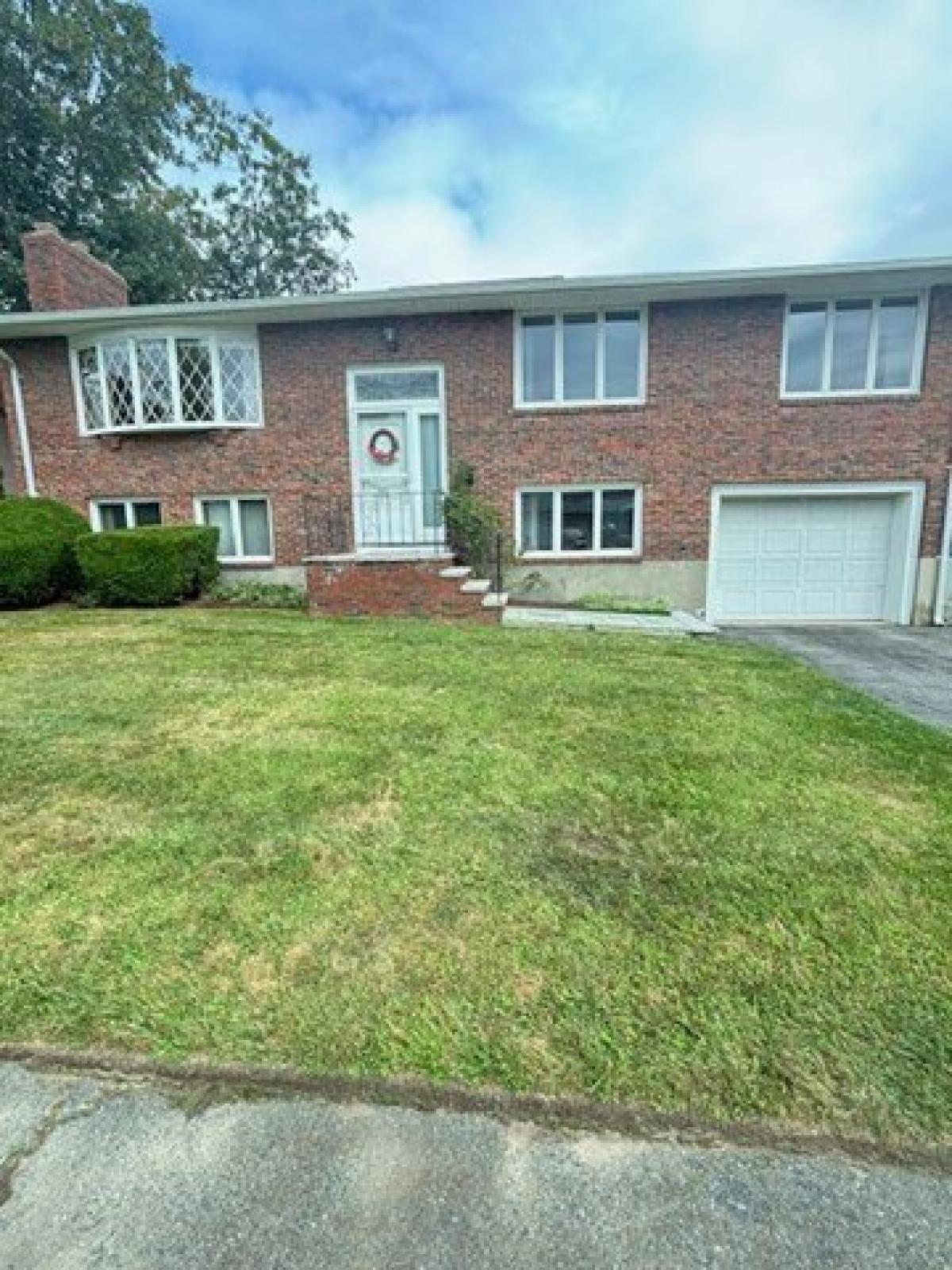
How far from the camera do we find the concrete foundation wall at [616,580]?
11.3 metres

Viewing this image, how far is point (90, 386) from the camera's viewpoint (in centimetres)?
1157

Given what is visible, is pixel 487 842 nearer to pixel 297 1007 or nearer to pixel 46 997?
pixel 297 1007

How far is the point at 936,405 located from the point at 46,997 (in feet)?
42.5

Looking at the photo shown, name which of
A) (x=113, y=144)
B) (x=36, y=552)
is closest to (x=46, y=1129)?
(x=36, y=552)

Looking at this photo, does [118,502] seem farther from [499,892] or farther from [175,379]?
[499,892]

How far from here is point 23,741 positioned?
4320 mm

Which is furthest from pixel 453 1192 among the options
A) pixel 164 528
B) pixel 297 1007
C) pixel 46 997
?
pixel 164 528

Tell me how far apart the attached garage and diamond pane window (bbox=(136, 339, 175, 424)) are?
929cm

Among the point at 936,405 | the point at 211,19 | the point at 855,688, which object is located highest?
the point at 211,19

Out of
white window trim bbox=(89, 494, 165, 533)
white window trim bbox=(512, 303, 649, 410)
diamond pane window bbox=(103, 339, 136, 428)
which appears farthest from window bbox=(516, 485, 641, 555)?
diamond pane window bbox=(103, 339, 136, 428)

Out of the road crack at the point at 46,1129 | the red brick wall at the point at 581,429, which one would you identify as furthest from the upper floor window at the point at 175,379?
the road crack at the point at 46,1129

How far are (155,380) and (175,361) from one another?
492 millimetres

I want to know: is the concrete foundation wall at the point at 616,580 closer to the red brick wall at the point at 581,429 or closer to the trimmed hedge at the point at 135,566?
the red brick wall at the point at 581,429

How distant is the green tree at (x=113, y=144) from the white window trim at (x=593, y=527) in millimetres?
15910
